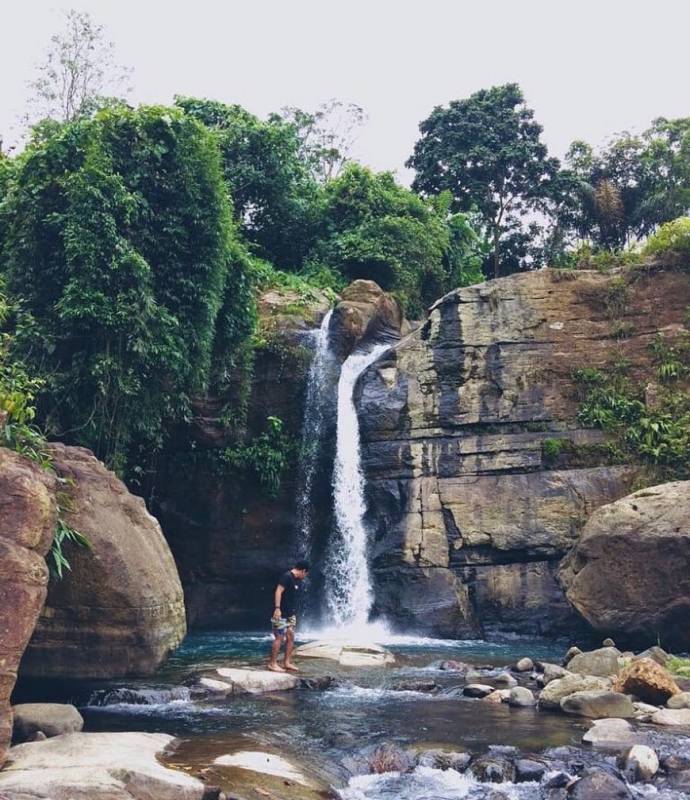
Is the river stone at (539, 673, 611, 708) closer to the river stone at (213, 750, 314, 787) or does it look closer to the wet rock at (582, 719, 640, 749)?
the wet rock at (582, 719, 640, 749)

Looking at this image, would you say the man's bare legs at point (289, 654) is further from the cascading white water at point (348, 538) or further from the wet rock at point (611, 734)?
the cascading white water at point (348, 538)

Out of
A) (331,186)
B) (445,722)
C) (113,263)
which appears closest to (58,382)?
(113,263)

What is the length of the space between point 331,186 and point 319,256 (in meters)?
3.09

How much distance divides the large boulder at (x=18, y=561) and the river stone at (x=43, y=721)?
1592 millimetres

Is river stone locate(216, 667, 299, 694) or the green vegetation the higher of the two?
the green vegetation

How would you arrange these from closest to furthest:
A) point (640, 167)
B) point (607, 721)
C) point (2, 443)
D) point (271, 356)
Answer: point (2, 443) → point (607, 721) → point (271, 356) → point (640, 167)

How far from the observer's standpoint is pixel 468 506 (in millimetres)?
19641

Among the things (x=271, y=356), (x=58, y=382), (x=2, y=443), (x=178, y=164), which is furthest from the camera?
(x=271, y=356)

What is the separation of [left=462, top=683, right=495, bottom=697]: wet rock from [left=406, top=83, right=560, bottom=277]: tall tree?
29.1 m

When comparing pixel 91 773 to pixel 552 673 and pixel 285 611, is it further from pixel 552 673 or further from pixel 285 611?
pixel 552 673

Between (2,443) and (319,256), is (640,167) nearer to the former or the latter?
→ (319,256)

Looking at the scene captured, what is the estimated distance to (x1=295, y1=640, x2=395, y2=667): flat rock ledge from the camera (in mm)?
13875

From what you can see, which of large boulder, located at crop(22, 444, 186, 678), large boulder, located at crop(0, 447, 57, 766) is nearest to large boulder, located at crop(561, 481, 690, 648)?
large boulder, located at crop(22, 444, 186, 678)

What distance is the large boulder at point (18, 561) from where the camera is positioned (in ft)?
21.7
